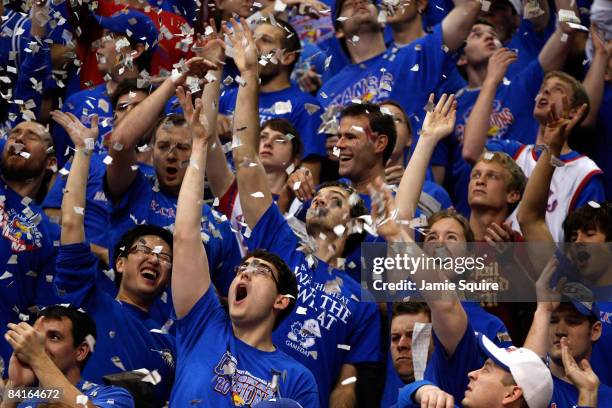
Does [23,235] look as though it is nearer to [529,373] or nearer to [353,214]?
[353,214]

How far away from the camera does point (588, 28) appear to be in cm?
979

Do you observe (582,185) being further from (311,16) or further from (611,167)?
(311,16)

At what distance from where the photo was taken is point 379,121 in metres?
8.31

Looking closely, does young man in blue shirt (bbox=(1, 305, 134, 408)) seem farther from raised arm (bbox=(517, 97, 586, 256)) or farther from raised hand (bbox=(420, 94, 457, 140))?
raised arm (bbox=(517, 97, 586, 256))

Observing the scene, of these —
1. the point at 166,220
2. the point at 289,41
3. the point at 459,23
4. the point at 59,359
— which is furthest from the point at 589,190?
the point at 59,359

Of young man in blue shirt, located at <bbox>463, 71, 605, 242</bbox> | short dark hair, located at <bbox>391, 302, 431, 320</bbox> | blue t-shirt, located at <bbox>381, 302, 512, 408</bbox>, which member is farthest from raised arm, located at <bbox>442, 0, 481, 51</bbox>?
short dark hair, located at <bbox>391, 302, 431, 320</bbox>

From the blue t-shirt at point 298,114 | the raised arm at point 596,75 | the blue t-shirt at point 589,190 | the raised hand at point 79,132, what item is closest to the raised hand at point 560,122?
the blue t-shirt at point 589,190

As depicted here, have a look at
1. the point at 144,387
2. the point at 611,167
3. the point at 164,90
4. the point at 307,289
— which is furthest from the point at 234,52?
the point at 611,167

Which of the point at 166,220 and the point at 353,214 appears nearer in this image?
the point at 353,214

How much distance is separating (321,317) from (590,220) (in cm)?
150

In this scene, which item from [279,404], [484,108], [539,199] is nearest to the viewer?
[279,404]

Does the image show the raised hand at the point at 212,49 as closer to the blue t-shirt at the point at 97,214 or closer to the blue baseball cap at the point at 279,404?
the blue t-shirt at the point at 97,214

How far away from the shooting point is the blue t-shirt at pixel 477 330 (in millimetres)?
7219

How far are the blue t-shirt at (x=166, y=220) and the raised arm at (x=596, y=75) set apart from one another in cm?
258
